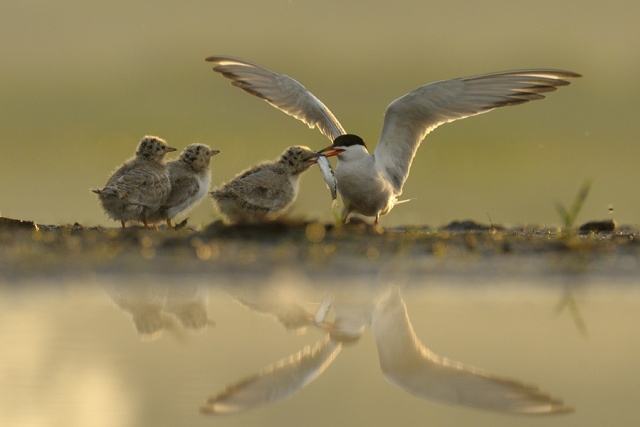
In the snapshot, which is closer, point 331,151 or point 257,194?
point 257,194

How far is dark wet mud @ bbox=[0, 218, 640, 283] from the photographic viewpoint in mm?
7504

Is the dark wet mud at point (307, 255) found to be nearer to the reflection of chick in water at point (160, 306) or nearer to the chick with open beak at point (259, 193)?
the reflection of chick in water at point (160, 306)

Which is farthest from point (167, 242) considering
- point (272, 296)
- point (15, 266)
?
point (272, 296)

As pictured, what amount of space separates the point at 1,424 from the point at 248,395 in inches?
39.5

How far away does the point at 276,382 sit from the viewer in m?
4.58

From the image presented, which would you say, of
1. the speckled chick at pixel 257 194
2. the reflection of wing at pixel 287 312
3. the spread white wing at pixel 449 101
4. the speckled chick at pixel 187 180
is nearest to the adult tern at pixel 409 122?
the spread white wing at pixel 449 101

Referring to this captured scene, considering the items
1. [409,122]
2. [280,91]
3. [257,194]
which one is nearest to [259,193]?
[257,194]

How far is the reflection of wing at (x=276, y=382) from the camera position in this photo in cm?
420

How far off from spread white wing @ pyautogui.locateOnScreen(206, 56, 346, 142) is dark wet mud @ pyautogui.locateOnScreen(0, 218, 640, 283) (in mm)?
2454

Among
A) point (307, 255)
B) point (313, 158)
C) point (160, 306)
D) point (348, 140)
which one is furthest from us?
point (313, 158)

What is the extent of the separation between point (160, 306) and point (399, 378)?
77.9 inches

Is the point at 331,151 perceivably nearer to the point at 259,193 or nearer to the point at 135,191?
the point at 259,193

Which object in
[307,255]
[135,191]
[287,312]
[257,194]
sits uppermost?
[135,191]

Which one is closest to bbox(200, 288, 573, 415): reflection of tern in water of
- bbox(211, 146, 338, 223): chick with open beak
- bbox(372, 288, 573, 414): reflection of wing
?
bbox(372, 288, 573, 414): reflection of wing
